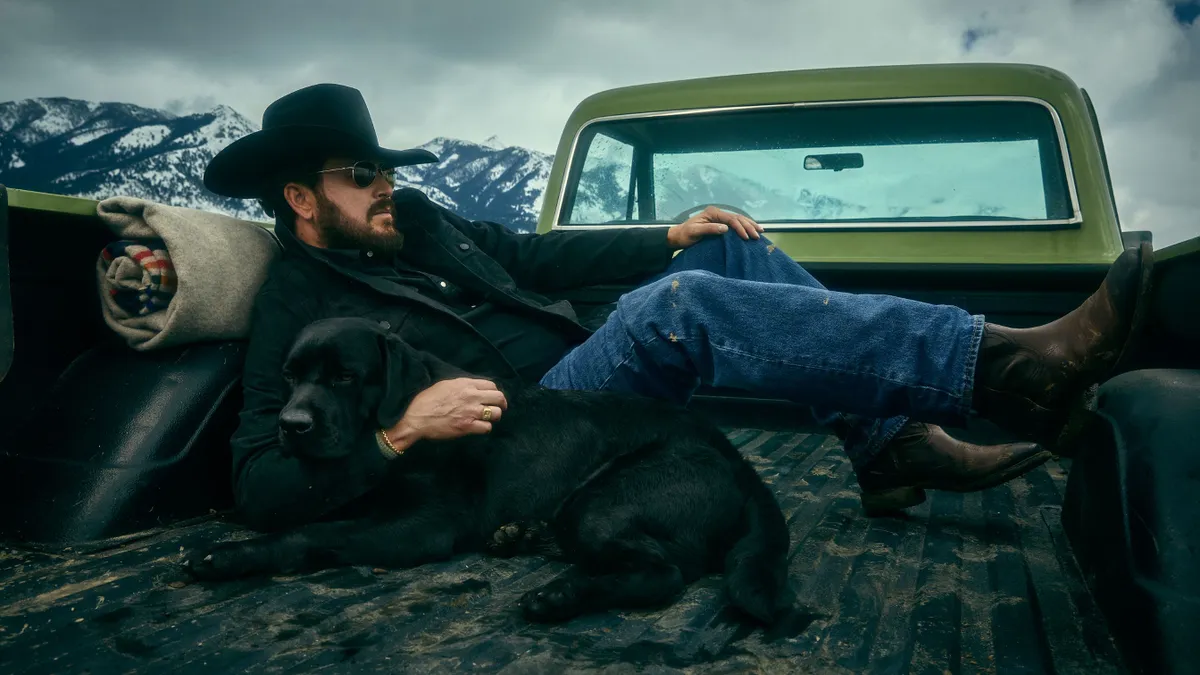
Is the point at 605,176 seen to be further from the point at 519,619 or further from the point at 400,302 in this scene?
the point at 519,619

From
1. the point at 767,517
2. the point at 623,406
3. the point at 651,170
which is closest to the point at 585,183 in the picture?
the point at 651,170

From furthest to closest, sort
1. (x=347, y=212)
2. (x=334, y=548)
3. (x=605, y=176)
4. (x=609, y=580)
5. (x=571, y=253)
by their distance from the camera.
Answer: (x=605, y=176)
(x=571, y=253)
(x=347, y=212)
(x=334, y=548)
(x=609, y=580)

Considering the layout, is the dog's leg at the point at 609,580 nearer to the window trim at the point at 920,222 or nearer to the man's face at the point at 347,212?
the man's face at the point at 347,212

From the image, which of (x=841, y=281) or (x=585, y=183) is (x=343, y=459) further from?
(x=585, y=183)

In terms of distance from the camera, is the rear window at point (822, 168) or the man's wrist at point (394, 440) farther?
the rear window at point (822, 168)

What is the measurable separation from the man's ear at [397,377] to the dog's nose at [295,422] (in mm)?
178

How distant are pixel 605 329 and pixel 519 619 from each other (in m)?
0.94

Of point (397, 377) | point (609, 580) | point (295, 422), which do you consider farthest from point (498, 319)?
point (609, 580)

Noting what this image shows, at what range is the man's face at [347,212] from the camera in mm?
2760

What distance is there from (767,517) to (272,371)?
1.34 metres

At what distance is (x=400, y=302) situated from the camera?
2654 millimetres

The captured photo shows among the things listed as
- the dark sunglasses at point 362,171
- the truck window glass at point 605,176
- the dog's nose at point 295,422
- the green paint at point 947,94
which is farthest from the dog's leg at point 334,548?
the truck window glass at point 605,176

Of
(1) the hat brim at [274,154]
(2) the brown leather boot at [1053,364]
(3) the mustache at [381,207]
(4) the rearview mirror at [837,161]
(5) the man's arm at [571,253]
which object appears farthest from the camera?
(4) the rearview mirror at [837,161]

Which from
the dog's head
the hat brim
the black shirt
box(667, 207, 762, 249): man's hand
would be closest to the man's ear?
the dog's head
